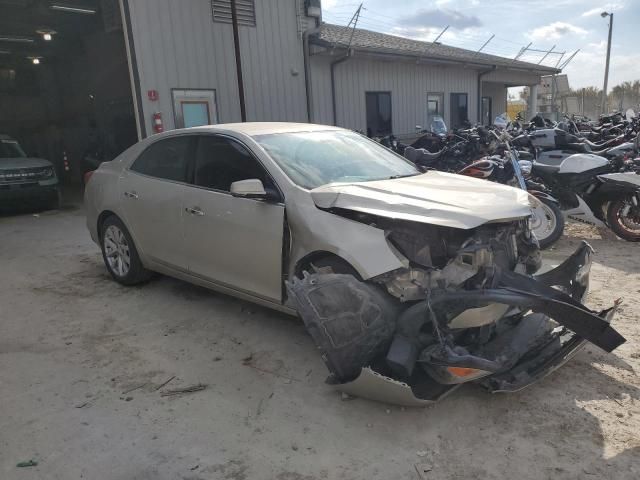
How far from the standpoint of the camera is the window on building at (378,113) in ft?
47.3

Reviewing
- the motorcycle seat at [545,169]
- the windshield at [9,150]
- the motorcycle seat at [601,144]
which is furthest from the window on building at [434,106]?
the windshield at [9,150]

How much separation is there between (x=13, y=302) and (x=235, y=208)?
283 centimetres

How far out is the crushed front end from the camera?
2693 millimetres

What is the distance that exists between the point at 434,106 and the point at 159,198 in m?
14.2

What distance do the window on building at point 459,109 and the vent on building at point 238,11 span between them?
8.96 m

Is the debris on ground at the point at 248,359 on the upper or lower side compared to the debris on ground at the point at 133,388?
lower

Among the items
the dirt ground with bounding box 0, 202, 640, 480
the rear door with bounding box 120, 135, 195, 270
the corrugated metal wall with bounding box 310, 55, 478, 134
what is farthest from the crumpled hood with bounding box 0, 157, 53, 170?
the dirt ground with bounding box 0, 202, 640, 480

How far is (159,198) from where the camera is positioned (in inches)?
177

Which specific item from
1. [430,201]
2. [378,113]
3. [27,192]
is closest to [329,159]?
[430,201]

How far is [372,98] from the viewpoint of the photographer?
14477 mm

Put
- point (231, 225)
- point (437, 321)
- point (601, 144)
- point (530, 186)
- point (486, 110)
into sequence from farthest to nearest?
1. point (486, 110)
2. point (601, 144)
3. point (530, 186)
4. point (231, 225)
5. point (437, 321)

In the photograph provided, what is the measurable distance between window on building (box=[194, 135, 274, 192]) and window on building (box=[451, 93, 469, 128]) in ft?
49.0

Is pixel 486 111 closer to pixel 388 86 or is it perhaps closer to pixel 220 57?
pixel 388 86

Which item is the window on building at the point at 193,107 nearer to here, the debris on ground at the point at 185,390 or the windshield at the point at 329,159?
the windshield at the point at 329,159
